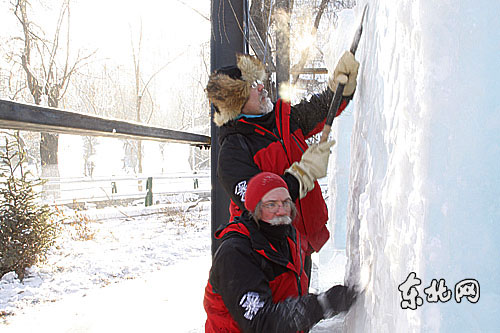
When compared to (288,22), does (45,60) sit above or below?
above

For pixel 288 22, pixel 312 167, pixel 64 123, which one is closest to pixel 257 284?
pixel 312 167

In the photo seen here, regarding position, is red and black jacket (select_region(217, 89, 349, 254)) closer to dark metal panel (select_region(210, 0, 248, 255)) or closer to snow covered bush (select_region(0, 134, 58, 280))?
dark metal panel (select_region(210, 0, 248, 255))

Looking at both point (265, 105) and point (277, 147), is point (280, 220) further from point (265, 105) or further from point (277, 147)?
point (265, 105)

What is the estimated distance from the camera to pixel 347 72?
144 cm

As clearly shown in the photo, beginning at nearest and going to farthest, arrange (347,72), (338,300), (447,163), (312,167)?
(447,163) → (338,300) → (347,72) → (312,167)

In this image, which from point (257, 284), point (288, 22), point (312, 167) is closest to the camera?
point (257, 284)

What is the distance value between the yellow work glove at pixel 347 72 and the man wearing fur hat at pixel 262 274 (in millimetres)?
467

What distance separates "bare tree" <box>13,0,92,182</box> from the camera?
9.79m

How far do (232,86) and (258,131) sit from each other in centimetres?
26

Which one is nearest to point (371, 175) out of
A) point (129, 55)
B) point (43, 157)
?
point (43, 157)

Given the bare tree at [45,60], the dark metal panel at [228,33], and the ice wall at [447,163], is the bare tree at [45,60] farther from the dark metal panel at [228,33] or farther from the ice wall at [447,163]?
the ice wall at [447,163]

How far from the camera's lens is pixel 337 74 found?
1443 millimetres

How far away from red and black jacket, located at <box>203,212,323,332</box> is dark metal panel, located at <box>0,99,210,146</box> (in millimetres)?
654

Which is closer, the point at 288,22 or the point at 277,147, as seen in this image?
the point at 277,147
